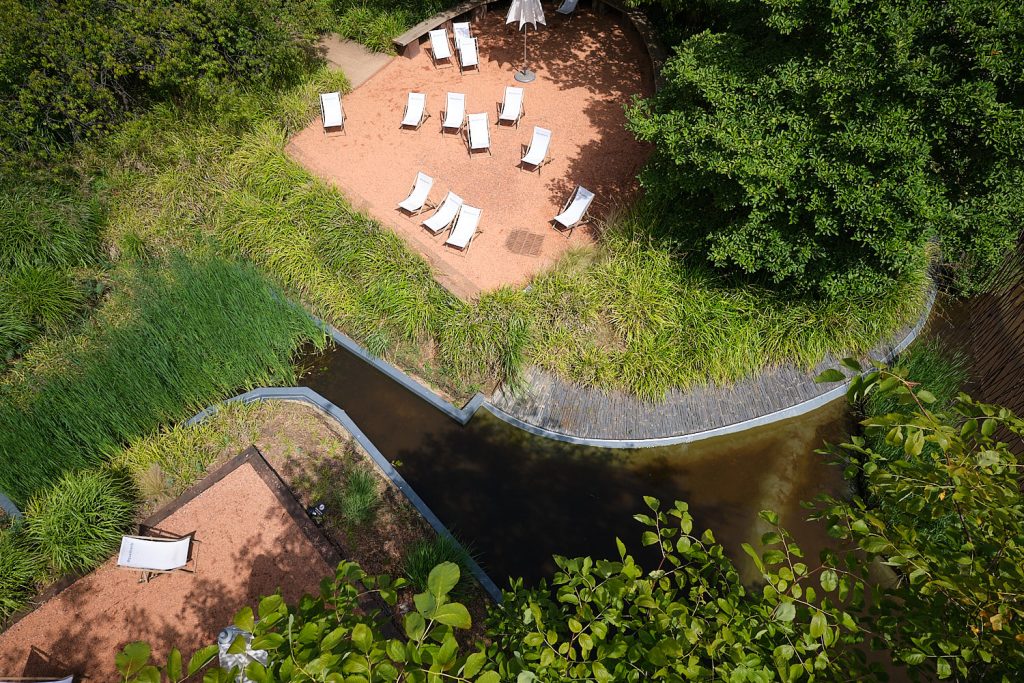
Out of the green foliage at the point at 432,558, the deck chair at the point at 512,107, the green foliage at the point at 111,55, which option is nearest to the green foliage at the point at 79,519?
the green foliage at the point at 432,558

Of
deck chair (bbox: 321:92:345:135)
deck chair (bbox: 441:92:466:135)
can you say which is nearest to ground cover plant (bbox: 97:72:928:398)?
deck chair (bbox: 321:92:345:135)

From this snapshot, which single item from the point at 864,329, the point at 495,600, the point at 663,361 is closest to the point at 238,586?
the point at 495,600

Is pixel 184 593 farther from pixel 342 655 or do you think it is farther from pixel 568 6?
pixel 568 6

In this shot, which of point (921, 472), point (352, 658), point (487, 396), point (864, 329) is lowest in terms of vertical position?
point (487, 396)

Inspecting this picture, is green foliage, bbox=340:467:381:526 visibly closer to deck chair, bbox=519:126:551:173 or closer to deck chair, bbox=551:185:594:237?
deck chair, bbox=551:185:594:237

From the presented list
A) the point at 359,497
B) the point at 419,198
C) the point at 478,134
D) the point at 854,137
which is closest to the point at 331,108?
the point at 478,134

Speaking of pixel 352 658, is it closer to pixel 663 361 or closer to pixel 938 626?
pixel 938 626
